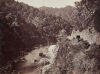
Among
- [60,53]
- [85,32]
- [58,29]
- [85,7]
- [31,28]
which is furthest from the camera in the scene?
[58,29]

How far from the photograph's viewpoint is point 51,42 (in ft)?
136

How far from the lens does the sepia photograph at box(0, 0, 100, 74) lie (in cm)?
1614

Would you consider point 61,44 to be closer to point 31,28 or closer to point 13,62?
point 13,62

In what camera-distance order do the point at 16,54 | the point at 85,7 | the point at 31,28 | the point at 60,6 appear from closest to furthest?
the point at 85,7 < the point at 16,54 < the point at 31,28 < the point at 60,6

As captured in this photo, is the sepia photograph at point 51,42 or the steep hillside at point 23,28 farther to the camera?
the steep hillside at point 23,28

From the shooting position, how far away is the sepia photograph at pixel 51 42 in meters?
16.1

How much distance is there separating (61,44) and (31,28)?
25.9 meters

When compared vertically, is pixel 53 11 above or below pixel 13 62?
above

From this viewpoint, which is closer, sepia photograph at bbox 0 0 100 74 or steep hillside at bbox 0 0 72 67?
sepia photograph at bbox 0 0 100 74

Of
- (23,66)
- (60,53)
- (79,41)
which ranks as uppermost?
(79,41)

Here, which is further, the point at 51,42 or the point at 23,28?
the point at 51,42

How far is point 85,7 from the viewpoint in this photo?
78.0 ft

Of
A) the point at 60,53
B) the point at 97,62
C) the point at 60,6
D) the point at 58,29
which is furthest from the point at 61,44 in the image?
Result: the point at 60,6

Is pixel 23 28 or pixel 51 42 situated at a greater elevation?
pixel 23 28
